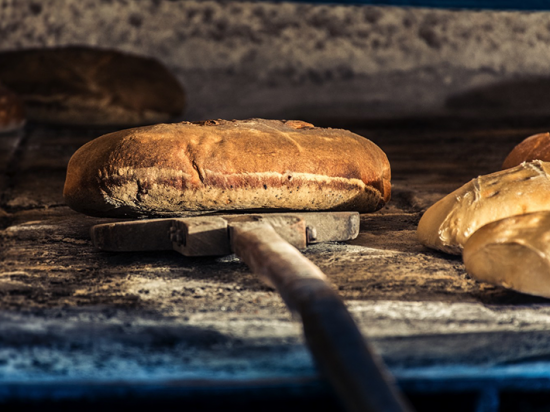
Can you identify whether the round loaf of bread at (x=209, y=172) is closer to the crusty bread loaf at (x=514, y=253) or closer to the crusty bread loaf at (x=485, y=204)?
the crusty bread loaf at (x=485, y=204)

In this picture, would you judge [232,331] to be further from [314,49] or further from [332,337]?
[314,49]

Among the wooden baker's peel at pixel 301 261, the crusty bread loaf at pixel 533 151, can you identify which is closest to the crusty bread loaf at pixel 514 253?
the wooden baker's peel at pixel 301 261

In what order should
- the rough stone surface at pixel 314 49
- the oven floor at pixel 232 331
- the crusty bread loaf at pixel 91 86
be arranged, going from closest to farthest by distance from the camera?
the oven floor at pixel 232 331 → the crusty bread loaf at pixel 91 86 → the rough stone surface at pixel 314 49

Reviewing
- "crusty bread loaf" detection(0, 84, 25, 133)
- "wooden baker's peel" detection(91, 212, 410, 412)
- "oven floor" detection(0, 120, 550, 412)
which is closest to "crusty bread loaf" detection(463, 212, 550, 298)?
"oven floor" detection(0, 120, 550, 412)

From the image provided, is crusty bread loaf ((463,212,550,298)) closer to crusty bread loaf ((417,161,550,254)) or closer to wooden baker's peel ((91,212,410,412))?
crusty bread loaf ((417,161,550,254))

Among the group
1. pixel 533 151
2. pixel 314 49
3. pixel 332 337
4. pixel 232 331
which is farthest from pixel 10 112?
pixel 332 337
